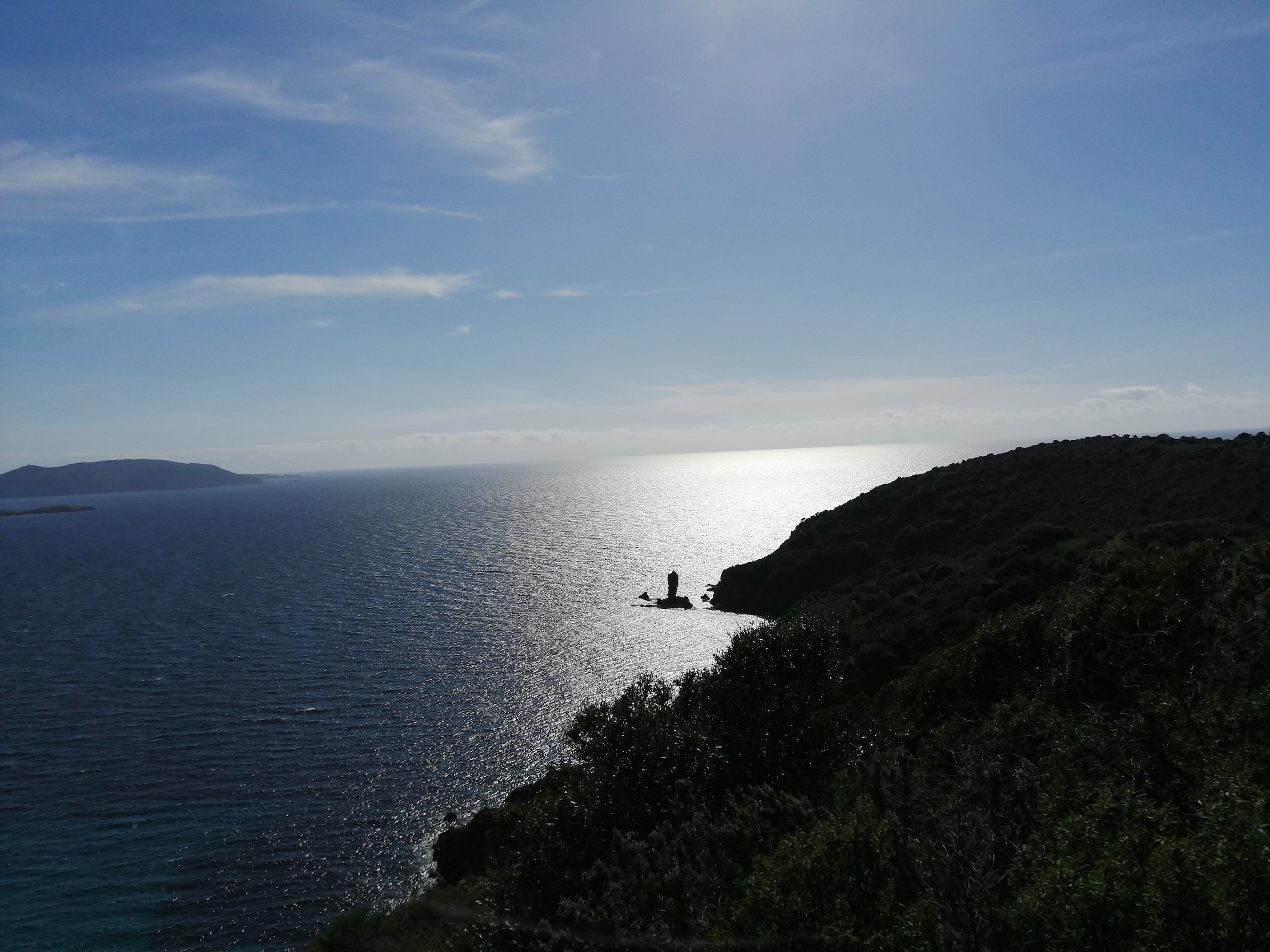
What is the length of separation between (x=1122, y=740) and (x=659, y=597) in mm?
82309

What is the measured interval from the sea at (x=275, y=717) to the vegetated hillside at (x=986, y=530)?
44.0ft

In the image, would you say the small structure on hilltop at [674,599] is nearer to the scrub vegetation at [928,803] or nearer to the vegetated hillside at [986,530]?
the vegetated hillside at [986,530]

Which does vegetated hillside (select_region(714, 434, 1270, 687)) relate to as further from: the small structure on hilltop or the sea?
the sea

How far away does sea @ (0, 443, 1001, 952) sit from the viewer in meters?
34.6

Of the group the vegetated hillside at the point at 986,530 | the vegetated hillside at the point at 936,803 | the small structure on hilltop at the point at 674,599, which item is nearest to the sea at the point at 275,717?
→ the small structure on hilltop at the point at 674,599

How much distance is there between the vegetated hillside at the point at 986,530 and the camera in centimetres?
5350

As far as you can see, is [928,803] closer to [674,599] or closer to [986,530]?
[986,530]

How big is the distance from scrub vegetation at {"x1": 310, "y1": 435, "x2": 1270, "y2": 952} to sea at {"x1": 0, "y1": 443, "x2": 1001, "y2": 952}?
23.4 feet

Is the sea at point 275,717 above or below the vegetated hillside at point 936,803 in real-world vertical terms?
below

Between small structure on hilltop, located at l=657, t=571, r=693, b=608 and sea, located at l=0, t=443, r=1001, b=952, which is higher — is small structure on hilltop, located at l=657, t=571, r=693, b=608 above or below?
above

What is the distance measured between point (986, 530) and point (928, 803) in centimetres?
6513

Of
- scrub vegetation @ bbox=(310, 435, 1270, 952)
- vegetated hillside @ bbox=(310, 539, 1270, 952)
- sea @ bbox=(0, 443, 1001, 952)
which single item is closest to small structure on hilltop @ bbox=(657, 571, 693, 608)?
sea @ bbox=(0, 443, 1001, 952)

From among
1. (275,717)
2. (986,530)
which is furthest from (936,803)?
(986,530)

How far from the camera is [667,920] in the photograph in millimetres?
15188
